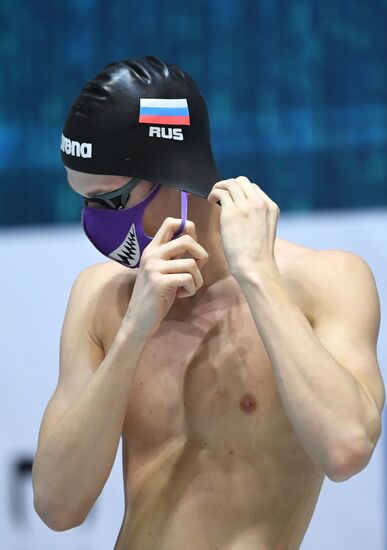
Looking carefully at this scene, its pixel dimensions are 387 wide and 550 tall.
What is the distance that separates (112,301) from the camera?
218 centimetres

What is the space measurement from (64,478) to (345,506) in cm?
125

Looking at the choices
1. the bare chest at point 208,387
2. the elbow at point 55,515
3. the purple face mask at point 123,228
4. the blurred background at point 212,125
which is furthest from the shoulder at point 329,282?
the blurred background at point 212,125

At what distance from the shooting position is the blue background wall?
3.32m

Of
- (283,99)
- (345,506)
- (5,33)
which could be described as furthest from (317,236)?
(5,33)

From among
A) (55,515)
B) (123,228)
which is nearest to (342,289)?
(123,228)

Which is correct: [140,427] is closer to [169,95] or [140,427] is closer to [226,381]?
[226,381]

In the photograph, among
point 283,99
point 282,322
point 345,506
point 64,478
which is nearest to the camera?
point 282,322

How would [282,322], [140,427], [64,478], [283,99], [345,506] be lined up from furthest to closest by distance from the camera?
[283,99] → [345,506] → [140,427] → [64,478] → [282,322]

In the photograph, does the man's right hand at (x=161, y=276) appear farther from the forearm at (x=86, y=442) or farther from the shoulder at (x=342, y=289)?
the shoulder at (x=342, y=289)

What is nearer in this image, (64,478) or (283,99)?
(64,478)

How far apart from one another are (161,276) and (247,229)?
0.55 ft

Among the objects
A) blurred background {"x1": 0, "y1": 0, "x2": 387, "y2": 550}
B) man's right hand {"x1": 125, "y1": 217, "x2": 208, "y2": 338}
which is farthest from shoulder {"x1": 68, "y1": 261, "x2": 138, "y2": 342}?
blurred background {"x1": 0, "y1": 0, "x2": 387, "y2": 550}

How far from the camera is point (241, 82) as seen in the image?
3.37 metres

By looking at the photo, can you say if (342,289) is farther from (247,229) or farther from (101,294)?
(101,294)
